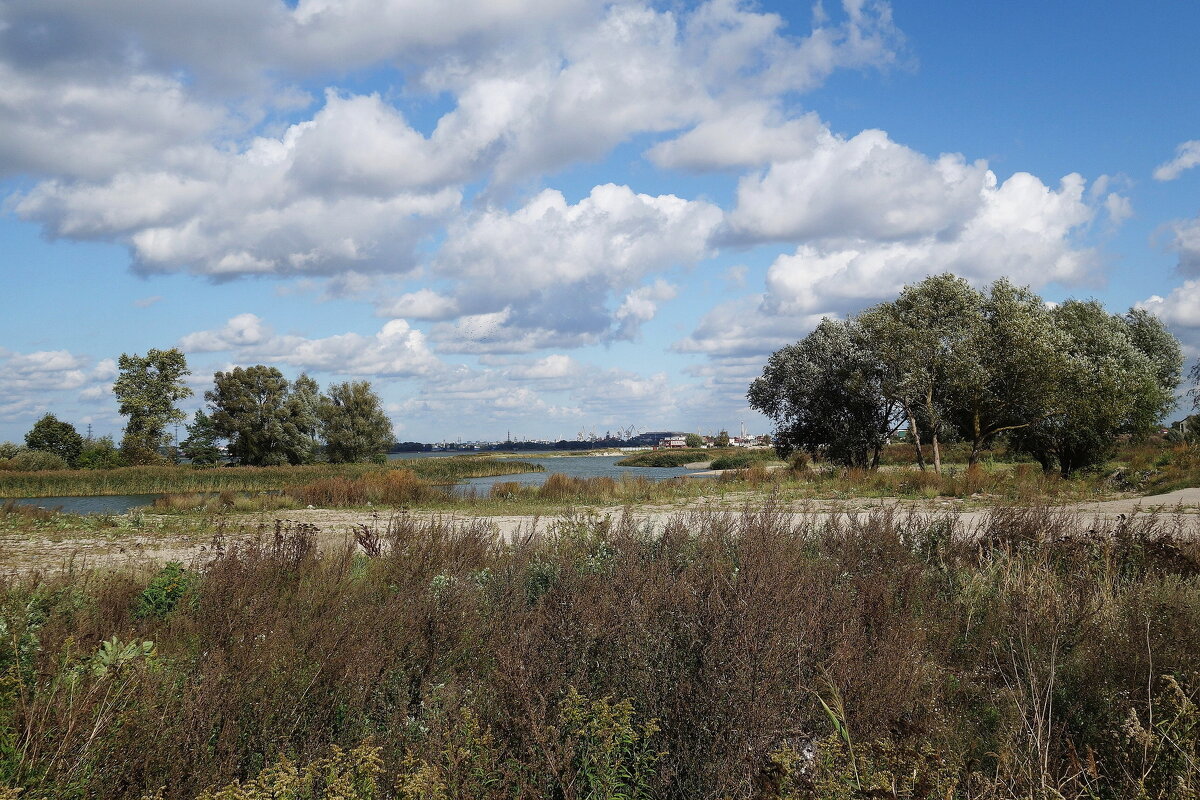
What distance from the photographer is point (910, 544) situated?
8.59m

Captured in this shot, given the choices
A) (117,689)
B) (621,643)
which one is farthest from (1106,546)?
(117,689)

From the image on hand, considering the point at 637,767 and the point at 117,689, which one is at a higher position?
the point at 117,689

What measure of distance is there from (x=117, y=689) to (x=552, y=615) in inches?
88.1

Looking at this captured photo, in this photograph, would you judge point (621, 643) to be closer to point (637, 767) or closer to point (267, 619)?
point (637, 767)

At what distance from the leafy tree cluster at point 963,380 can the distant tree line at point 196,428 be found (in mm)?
40292

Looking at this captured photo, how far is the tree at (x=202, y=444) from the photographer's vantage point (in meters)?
56.3

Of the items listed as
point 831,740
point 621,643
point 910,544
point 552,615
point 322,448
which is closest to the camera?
point 831,740

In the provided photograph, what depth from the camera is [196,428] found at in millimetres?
57125

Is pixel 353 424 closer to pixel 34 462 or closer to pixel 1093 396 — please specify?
pixel 34 462

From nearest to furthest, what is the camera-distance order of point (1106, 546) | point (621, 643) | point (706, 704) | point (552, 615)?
1. point (706, 704)
2. point (621, 643)
3. point (552, 615)
4. point (1106, 546)

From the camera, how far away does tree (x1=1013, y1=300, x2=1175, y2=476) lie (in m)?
28.4

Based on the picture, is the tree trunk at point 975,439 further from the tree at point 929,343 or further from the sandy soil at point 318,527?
the sandy soil at point 318,527

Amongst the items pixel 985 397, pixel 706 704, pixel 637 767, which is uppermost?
pixel 985 397

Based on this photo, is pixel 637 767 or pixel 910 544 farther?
pixel 910 544
